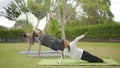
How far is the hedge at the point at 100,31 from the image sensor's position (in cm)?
2183

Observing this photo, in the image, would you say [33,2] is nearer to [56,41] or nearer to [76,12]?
[76,12]

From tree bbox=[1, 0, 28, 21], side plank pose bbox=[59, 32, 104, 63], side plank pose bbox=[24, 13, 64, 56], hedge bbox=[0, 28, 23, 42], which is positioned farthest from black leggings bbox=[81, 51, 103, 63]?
tree bbox=[1, 0, 28, 21]

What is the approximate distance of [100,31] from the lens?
22.5m

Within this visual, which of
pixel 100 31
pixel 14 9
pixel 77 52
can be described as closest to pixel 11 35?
pixel 100 31

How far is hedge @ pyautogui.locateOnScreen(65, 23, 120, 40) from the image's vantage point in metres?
21.8

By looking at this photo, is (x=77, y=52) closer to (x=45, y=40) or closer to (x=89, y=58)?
(x=89, y=58)

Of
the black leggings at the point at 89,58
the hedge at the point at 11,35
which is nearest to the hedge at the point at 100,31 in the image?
the hedge at the point at 11,35

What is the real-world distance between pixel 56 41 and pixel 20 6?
25.0 m

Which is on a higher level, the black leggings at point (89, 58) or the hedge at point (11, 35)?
the hedge at point (11, 35)

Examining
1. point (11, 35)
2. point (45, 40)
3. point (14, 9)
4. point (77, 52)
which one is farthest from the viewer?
point (14, 9)

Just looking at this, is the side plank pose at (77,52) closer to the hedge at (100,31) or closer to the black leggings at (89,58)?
the black leggings at (89,58)

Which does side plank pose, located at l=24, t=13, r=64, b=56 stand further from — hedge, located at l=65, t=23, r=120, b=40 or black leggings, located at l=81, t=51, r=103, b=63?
hedge, located at l=65, t=23, r=120, b=40

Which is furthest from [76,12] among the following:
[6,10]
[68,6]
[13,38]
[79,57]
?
[79,57]

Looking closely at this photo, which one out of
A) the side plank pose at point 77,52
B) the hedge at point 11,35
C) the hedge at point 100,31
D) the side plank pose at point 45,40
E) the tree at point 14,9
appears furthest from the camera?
the tree at point 14,9
